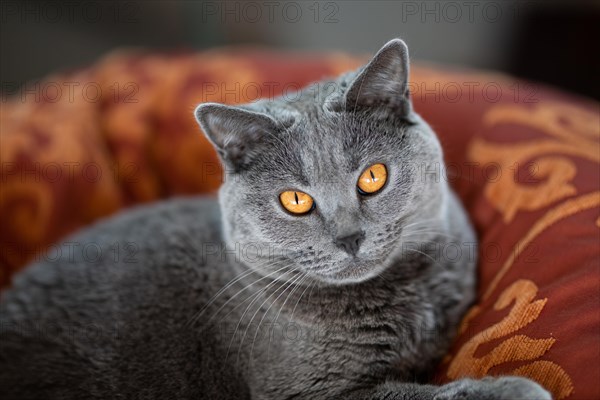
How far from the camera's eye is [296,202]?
→ 1104 mm

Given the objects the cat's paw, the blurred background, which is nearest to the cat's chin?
the cat's paw

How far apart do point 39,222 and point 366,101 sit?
1069mm

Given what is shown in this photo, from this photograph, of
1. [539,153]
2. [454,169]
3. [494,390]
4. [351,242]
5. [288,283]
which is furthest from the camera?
[454,169]

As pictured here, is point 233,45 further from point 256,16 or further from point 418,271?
point 418,271

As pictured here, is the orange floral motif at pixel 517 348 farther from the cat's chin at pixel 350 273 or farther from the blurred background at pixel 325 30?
Result: the blurred background at pixel 325 30

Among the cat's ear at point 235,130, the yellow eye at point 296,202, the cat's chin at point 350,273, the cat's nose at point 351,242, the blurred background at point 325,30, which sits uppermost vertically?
the blurred background at point 325,30

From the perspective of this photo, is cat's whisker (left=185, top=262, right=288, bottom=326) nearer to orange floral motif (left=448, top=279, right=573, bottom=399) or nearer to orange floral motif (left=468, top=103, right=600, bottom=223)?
orange floral motif (left=448, top=279, right=573, bottom=399)

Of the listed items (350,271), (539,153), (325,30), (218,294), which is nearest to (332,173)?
(350,271)

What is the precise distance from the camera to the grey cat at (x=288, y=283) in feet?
3.56

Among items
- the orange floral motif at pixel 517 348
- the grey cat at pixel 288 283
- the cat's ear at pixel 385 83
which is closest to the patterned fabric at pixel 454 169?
the orange floral motif at pixel 517 348

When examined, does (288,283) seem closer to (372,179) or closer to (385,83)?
(372,179)

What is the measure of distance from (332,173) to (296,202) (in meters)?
0.09

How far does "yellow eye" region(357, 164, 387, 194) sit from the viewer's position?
1.09 metres

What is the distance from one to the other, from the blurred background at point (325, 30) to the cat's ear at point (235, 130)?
6.41 feet
